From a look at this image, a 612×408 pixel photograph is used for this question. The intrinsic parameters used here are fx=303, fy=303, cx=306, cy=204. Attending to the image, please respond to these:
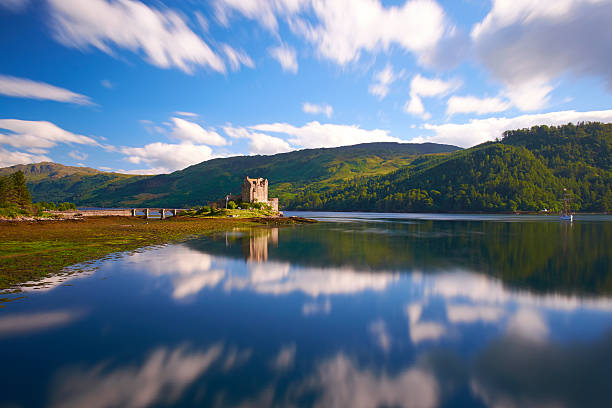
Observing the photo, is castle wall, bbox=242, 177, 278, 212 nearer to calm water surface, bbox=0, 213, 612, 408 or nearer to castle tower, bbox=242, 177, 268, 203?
Answer: castle tower, bbox=242, 177, 268, 203

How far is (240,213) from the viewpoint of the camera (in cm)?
10056

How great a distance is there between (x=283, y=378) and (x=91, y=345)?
7.04 meters

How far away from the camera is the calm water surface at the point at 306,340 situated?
7949mm

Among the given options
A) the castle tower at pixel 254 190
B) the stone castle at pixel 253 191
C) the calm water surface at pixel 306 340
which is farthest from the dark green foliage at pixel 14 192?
the calm water surface at pixel 306 340

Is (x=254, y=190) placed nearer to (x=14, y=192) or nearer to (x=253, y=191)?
(x=253, y=191)

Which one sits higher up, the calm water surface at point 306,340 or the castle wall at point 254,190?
the castle wall at point 254,190

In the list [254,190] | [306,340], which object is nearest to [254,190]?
[254,190]

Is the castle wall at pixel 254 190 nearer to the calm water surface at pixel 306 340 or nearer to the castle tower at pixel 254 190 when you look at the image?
the castle tower at pixel 254 190

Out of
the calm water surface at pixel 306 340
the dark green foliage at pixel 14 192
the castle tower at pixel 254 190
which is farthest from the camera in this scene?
the castle tower at pixel 254 190

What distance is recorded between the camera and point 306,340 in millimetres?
11375

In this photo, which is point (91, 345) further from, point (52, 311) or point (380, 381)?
point (380, 381)

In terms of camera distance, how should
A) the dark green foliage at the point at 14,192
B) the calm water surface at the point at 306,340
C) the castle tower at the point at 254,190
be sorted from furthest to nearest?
the castle tower at the point at 254,190
the dark green foliage at the point at 14,192
the calm water surface at the point at 306,340

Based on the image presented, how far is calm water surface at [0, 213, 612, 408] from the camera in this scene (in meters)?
7.95

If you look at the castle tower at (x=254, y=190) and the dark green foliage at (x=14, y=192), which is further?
the castle tower at (x=254, y=190)
